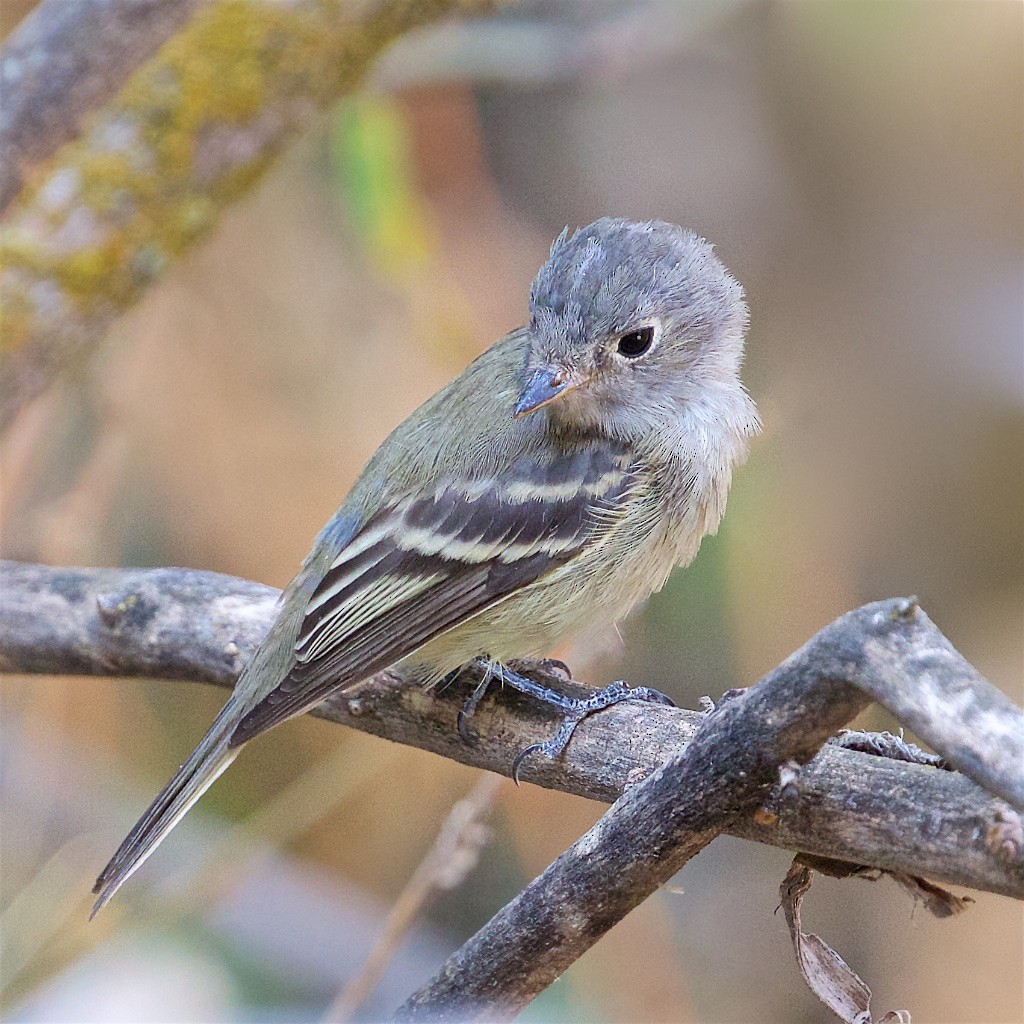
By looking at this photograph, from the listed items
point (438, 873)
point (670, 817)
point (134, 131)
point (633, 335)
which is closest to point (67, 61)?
point (134, 131)

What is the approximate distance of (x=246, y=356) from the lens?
4539 millimetres

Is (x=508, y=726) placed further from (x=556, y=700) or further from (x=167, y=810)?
(x=167, y=810)

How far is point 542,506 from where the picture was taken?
239cm

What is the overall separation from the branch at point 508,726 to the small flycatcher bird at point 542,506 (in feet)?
0.30

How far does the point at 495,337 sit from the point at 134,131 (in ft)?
5.46

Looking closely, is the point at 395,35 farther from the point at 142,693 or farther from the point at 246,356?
the point at 142,693

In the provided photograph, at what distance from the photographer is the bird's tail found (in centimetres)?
222

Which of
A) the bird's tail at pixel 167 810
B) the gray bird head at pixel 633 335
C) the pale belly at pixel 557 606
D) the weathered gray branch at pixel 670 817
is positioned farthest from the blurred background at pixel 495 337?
the weathered gray branch at pixel 670 817

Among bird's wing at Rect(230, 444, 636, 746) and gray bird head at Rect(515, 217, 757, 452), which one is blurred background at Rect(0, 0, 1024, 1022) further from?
bird's wing at Rect(230, 444, 636, 746)

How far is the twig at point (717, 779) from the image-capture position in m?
1.31

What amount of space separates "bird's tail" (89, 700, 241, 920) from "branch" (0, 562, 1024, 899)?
30 cm

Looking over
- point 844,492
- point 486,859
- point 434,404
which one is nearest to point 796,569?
point 844,492

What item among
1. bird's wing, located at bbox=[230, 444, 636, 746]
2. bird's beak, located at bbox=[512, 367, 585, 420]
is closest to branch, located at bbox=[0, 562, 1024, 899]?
bird's wing, located at bbox=[230, 444, 636, 746]

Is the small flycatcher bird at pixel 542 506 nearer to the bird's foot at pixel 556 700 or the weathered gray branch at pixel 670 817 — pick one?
the bird's foot at pixel 556 700
